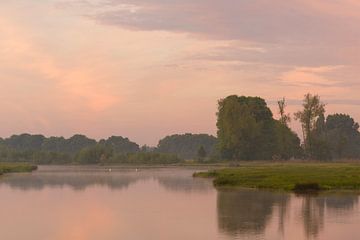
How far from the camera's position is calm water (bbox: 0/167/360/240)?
28516mm

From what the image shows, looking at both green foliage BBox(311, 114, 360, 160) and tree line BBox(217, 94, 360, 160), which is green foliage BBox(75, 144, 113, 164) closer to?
tree line BBox(217, 94, 360, 160)

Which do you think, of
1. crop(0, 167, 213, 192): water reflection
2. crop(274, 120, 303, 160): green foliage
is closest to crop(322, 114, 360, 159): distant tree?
crop(274, 120, 303, 160): green foliage

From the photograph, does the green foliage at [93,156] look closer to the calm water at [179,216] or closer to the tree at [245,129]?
the tree at [245,129]

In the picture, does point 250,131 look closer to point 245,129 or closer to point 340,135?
point 245,129

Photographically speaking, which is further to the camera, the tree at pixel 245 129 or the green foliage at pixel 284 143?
the green foliage at pixel 284 143

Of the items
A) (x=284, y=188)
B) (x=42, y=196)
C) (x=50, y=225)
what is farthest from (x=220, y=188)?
(x=50, y=225)

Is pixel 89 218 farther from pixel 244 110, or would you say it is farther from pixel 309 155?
pixel 309 155

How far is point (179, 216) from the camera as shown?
35656 millimetres

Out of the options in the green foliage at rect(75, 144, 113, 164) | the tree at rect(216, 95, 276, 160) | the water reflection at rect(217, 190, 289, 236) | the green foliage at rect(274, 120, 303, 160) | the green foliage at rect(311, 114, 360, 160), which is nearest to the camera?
the water reflection at rect(217, 190, 289, 236)

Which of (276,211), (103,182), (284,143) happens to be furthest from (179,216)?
(284,143)

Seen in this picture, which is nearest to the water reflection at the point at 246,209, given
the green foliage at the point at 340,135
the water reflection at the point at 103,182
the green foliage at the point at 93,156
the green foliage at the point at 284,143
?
the water reflection at the point at 103,182

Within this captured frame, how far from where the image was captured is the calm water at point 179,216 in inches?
→ 1123

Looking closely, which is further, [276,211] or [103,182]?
[103,182]

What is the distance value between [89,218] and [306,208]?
15.0 meters
